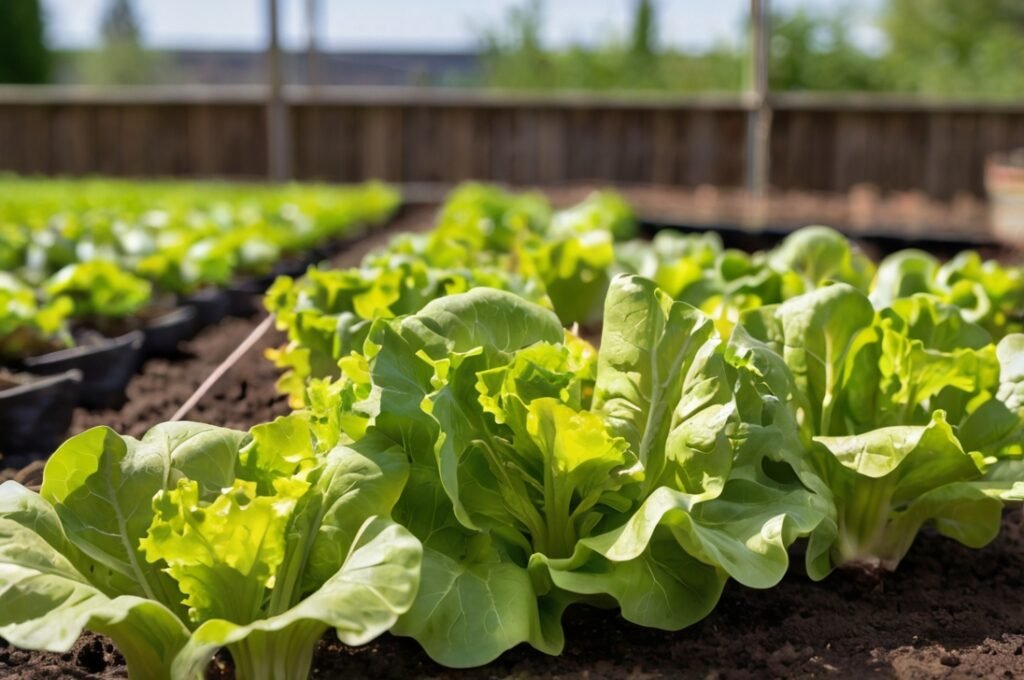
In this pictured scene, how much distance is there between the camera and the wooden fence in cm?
1489

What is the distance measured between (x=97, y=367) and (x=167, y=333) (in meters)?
0.81

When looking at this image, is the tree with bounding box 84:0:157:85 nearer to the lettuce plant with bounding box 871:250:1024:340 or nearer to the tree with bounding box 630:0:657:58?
the tree with bounding box 630:0:657:58

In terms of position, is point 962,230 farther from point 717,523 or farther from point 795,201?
point 717,523

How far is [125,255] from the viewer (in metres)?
5.38

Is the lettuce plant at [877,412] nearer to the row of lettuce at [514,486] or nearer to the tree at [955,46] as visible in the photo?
the row of lettuce at [514,486]

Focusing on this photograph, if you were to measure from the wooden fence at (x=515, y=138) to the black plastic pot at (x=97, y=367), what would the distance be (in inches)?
457

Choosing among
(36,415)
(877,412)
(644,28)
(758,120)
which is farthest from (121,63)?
(877,412)

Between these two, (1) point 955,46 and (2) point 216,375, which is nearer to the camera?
(2) point 216,375

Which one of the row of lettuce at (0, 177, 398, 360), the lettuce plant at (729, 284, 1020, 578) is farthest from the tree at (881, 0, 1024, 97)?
the lettuce plant at (729, 284, 1020, 578)

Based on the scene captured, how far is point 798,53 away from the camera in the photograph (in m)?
32.2

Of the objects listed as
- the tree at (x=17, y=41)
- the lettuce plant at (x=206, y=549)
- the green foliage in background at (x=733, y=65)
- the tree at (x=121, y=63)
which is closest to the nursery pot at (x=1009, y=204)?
the lettuce plant at (x=206, y=549)

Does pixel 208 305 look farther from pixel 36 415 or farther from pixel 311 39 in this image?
pixel 311 39

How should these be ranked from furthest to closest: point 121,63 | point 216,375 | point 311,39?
1. point 121,63
2. point 311,39
3. point 216,375

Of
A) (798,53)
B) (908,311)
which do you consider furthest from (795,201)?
(798,53)
